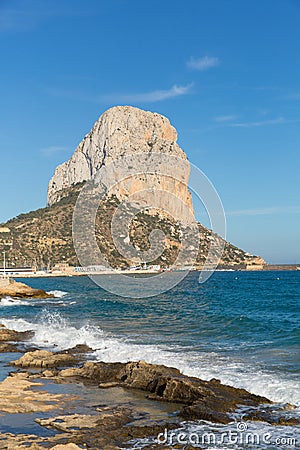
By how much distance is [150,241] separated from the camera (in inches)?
5497

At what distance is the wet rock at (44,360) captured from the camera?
15.7m

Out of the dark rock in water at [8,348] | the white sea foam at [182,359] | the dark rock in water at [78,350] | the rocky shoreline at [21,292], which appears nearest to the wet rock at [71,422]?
the white sea foam at [182,359]

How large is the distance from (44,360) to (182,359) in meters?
4.21

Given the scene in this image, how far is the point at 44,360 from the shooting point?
16016 mm

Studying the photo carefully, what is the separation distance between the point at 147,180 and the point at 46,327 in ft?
379

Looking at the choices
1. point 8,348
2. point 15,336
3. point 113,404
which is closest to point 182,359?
point 113,404

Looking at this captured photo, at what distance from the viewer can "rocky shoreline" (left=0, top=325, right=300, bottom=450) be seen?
912 centimetres

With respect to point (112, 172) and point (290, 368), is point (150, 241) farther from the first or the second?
point (290, 368)

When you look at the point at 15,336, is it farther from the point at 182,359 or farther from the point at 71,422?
the point at 71,422

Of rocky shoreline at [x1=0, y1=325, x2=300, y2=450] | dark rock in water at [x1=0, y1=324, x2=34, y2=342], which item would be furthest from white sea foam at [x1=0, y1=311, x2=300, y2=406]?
rocky shoreline at [x1=0, y1=325, x2=300, y2=450]

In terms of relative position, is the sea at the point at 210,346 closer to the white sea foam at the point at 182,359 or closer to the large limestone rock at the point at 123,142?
the white sea foam at the point at 182,359

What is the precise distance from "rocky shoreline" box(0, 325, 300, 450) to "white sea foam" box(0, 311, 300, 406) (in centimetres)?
73

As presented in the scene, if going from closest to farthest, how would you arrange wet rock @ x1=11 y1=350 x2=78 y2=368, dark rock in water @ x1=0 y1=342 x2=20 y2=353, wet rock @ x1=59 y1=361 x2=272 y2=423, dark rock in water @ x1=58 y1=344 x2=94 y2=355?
wet rock @ x1=59 y1=361 x2=272 y2=423 → wet rock @ x1=11 y1=350 x2=78 y2=368 → dark rock in water @ x1=58 y1=344 x2=94 y2=355 → dark rock in water @ x1=0 y1=342 x2=20 y2=353

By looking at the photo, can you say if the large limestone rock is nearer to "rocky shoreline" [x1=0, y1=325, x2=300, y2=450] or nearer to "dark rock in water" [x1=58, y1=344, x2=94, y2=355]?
"dark rock in water" [x1=58, y1=344, x2=94, y2=355]
